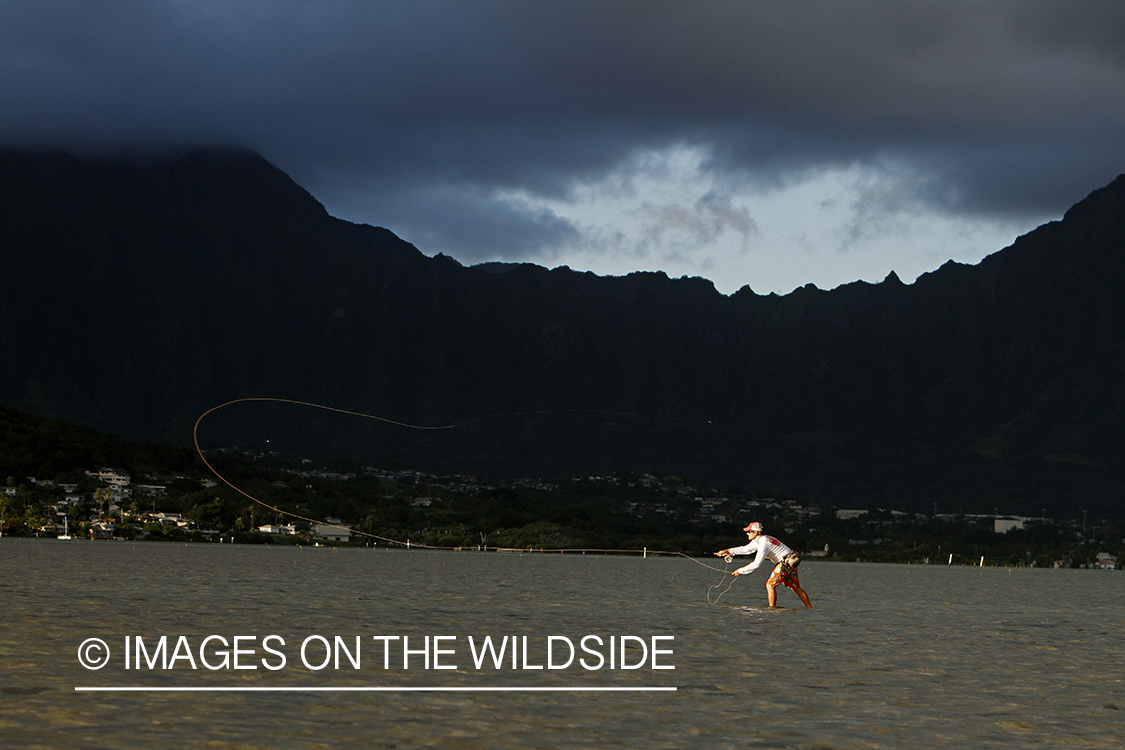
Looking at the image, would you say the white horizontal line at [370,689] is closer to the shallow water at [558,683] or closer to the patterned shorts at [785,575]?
the shallow water at [558,683]

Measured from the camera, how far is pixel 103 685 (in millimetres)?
24031

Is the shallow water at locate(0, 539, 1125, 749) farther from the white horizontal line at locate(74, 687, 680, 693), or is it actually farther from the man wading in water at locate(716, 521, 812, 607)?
the man wading in water at locate(716, 521, 812, 607)

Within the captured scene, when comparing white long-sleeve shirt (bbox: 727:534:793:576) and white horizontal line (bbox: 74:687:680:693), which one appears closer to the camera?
white horizontal line (bbox: 74:687:680:693)

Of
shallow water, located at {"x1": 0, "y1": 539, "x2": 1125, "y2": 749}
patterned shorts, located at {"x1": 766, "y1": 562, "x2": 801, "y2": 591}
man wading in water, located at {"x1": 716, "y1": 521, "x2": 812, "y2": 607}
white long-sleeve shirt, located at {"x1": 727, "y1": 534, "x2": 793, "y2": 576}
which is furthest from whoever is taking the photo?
patterned shorts, located at {"x1": 766, "y1": 562, "x2": 801, "y2": 591}

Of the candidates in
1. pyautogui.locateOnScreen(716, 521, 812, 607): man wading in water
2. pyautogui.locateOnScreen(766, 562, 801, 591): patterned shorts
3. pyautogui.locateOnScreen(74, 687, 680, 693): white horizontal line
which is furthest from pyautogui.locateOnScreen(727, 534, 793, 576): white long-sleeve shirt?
pyautogui.locateOnScreen(74, 687, 680, 693): white horizontal line

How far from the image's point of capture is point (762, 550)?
1706 inches

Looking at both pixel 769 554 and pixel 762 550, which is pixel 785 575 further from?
pixel 762 550

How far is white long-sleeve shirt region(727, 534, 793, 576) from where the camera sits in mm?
42594

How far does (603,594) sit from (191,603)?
1284 inches

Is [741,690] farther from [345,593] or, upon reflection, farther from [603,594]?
[603,594]

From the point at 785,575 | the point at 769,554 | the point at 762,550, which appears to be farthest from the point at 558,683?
the point at 785,575

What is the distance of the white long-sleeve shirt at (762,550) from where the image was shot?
42594 millimetres

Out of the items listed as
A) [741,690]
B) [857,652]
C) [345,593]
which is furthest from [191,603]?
[741,690]

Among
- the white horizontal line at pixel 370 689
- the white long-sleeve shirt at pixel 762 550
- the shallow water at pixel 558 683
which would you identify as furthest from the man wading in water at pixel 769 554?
the white horizontal line at pixel 370 689
